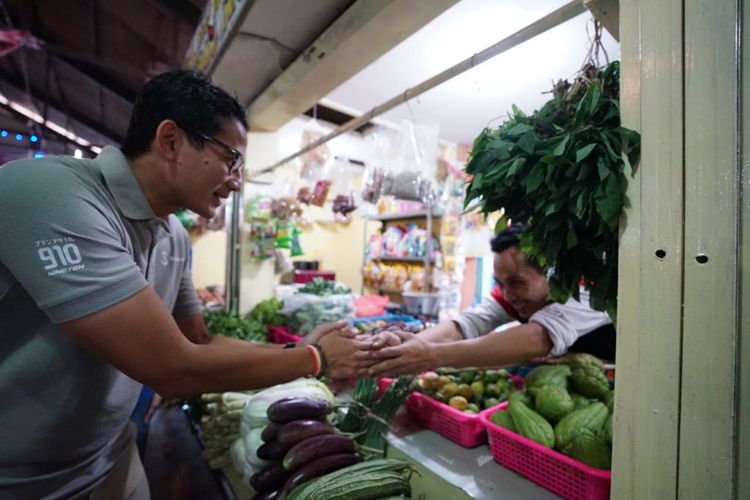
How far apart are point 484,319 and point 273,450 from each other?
1441 millimetres

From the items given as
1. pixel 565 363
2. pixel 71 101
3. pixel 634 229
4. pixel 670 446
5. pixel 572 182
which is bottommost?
pixel 565 363

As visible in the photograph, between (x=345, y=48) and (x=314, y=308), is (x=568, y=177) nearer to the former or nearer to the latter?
(x=345, y=48)

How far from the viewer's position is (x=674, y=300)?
0.66 meters

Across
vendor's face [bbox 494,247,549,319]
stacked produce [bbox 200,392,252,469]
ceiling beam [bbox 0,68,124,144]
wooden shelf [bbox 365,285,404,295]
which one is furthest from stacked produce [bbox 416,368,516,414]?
ceiling beam [bbox 0,68,124,144]

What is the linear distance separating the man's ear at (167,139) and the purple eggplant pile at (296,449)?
0.99 m

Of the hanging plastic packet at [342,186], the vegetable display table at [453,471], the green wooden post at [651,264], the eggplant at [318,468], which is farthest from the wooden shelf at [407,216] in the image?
the green wooden post at [651,264]

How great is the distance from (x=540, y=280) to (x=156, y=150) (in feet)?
5.92

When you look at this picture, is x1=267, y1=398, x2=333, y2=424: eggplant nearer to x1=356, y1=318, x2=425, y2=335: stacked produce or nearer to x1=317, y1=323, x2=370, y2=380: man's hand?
x1=317, y1=323, x2=370, y2=380: man's hand

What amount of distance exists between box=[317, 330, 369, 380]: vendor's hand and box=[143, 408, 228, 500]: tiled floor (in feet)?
4.38

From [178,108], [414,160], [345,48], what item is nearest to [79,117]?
[345,48]

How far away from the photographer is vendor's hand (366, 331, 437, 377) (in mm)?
1516

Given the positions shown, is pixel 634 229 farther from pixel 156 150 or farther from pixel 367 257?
pixel 367 257

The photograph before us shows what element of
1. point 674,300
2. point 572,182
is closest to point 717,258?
point 674,300

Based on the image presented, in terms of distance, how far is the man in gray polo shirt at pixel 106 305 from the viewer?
0.82 metres
